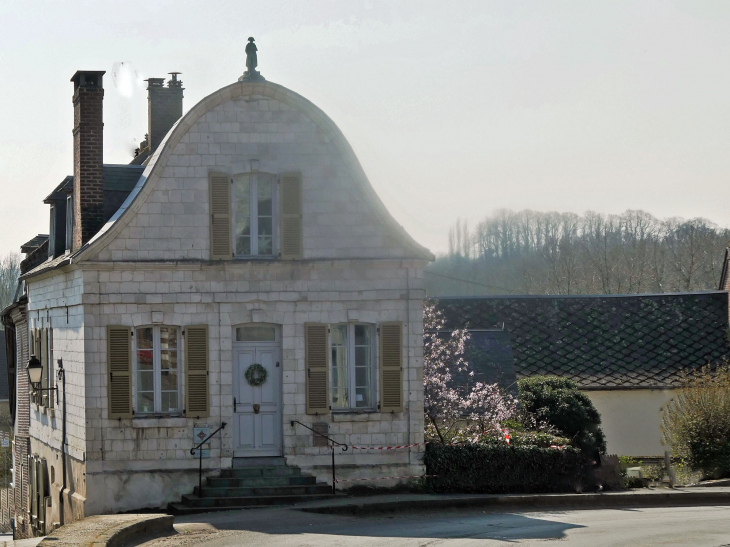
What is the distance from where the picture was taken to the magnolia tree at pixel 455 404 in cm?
2072

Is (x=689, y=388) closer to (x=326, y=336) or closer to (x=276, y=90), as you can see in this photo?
(x=326, y=336)

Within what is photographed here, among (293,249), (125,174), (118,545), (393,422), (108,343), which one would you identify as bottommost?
(118,545)

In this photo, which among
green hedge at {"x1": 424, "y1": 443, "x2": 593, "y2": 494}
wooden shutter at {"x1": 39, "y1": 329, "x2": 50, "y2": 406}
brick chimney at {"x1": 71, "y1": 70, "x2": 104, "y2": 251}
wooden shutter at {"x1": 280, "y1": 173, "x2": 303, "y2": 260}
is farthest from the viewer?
wooden shutter at {"x1": 39, "y1": 329, "x2": 50, "y2": 406}

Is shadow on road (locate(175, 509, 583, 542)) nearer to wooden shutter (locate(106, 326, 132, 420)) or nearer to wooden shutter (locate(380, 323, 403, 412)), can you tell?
wooden shutter (locate(380, 323, 403, 412))

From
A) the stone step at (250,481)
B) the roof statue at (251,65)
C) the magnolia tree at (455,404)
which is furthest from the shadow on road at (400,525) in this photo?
the roof statue at (251,65)

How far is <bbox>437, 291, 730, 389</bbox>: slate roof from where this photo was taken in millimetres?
27844

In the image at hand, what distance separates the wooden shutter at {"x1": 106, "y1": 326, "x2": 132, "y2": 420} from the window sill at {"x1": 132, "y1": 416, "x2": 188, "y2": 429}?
20 centimetres

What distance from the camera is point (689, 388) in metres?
25.1

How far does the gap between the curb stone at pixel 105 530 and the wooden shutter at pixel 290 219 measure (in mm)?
5624

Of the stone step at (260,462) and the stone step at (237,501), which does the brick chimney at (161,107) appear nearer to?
the stone step at (260,462)

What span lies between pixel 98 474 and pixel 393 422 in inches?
211

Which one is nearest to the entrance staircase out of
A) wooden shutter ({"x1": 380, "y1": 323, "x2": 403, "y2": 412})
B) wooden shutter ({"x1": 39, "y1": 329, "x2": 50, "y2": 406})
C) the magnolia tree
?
wooden shutter ({"x1": 380, "y1": 323, "x2": 403, "y2": 412})

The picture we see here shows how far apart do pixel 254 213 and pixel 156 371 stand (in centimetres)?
338

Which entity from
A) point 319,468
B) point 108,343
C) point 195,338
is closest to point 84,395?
point 108,343
